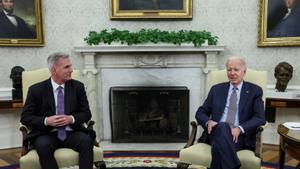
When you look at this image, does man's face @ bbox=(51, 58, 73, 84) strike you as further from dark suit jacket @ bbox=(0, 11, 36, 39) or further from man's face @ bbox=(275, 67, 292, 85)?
man's face @ bbox=(275, 67, 292, 85)

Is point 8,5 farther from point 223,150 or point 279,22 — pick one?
point 279,22

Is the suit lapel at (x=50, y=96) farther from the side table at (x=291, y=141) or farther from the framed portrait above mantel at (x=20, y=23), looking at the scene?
the framed portrait above mantel at (x=20, y=23)

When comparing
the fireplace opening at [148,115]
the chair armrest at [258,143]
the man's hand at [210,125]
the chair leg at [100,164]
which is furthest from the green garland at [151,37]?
the chair leg at [100,164]

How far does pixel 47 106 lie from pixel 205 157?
1.49 metres

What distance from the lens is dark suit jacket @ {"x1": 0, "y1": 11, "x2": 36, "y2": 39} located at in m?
4.71

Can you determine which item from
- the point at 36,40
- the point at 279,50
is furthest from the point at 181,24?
the point at 36,40

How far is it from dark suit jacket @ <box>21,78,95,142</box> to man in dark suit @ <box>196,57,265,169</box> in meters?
1.12

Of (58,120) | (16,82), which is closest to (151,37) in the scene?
(16,82)

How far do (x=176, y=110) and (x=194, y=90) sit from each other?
0.41m

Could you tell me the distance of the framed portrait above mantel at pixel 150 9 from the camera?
16.1ft

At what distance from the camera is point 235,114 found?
9.98 feet

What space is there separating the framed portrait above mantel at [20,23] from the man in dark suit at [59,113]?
6.81ft

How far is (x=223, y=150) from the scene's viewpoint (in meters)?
2.65

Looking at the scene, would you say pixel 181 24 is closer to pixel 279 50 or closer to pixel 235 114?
pixel 279 50
